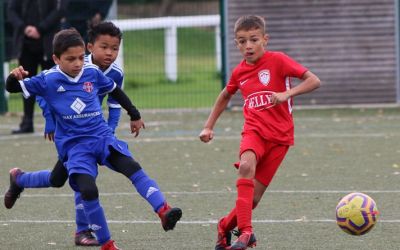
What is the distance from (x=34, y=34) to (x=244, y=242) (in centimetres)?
887

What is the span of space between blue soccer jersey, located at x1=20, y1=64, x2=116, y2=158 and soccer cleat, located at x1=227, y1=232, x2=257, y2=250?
116cm

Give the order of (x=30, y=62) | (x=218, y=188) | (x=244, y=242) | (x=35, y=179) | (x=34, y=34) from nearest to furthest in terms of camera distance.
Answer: (x=244, y=242) → (x=35, y=179) → (x=218, y=188) → (x=34, y=34) → (x=30, y=62)

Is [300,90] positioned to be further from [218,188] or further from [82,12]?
[82,12]

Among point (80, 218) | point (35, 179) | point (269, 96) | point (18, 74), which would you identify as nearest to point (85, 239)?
point (80, 218)

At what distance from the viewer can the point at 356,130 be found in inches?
604

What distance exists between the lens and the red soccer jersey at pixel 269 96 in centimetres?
752

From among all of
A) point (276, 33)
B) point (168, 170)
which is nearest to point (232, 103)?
point (276, 33)

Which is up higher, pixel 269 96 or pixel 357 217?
pixel 269 96

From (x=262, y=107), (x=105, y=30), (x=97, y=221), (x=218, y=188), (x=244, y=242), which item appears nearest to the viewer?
(x=244, y=242)

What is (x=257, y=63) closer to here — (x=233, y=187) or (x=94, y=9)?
(x=233, y=187)

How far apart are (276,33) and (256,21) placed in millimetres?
11047

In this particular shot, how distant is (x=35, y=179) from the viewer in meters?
8.05

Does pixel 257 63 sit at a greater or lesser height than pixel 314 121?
greater

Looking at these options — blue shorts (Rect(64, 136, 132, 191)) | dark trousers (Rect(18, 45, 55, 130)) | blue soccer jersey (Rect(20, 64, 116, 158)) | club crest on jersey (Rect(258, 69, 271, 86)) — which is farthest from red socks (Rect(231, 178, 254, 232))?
dark trousers (Rect(18, 45, 55, 130))
